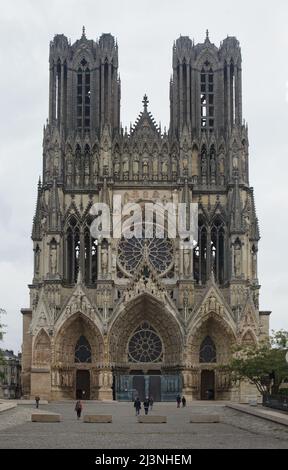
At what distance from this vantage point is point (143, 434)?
33844 millimetres

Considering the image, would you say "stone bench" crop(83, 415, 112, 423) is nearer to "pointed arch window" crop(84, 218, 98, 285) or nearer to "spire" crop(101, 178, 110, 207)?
"pointed arch window" crop(84, 218, 98, 285)

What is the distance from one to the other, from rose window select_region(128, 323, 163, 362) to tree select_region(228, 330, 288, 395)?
9.88 m

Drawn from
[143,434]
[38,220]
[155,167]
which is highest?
[155,167]

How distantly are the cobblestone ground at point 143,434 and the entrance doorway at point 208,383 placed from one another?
27565 millimetres

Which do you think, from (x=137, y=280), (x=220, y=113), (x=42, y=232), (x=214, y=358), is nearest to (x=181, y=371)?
(x=214, y=358)

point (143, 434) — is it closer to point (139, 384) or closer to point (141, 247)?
point (139, 384)

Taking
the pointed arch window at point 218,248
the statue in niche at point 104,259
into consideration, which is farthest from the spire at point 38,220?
the pointed arch window at point 218,248

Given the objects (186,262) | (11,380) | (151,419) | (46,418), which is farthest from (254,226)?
(11,380)

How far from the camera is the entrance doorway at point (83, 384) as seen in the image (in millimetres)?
73250

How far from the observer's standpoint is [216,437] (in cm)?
3212

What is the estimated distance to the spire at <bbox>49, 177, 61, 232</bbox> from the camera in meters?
73.5

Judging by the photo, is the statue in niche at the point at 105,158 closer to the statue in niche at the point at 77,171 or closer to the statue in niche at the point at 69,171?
the statue in niche at the point at 77,171

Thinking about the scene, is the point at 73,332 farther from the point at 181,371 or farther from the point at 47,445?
the point at 47,445

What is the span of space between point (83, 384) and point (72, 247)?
10879mm
